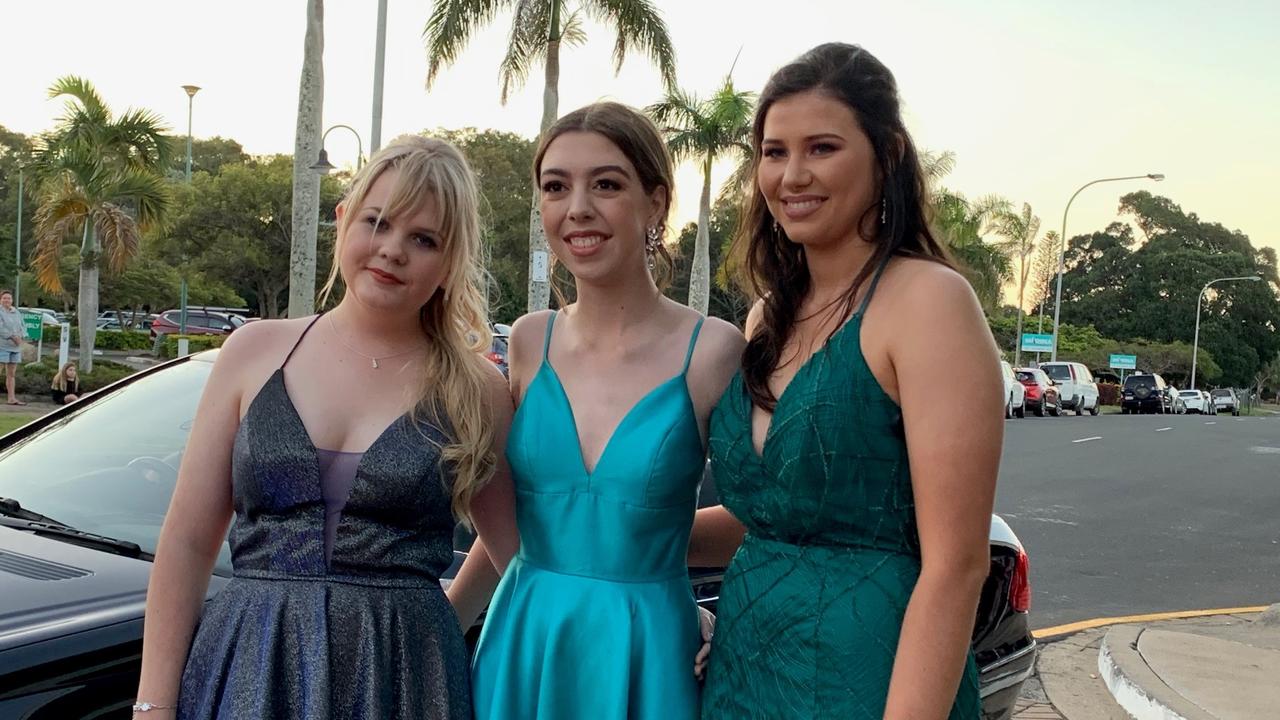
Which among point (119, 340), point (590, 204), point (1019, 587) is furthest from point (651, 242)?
point (119, 340)

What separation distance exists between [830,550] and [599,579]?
0.60 meters

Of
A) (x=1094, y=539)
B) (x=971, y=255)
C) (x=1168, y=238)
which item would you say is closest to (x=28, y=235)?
(x=971, y=255)

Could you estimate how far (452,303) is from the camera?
7.53ft

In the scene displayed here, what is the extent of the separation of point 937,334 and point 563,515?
93cm

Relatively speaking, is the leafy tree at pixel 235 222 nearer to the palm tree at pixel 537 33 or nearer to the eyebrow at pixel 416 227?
the palm tree at pixel 537 33

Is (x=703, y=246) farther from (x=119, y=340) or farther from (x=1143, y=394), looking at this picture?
(x=1143, y=394)

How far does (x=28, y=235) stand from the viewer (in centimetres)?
4812

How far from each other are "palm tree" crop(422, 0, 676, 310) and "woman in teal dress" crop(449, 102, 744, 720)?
15.3 meters

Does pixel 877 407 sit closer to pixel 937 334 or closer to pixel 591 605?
pixel 937 334

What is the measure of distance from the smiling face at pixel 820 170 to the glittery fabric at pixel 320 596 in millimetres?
840

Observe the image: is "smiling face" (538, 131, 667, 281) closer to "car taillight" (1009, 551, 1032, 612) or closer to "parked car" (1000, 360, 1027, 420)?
"car taillight" (1009, 551, 1032, 612)

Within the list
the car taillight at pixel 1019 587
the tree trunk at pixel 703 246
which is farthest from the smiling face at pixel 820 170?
the tree trunk at pixel 703 246

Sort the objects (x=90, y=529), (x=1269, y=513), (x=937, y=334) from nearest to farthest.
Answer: (x=937, y=334), (x=90, y=529), (x=1269, y=513)

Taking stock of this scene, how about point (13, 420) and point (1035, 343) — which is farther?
point (1035, 343)
